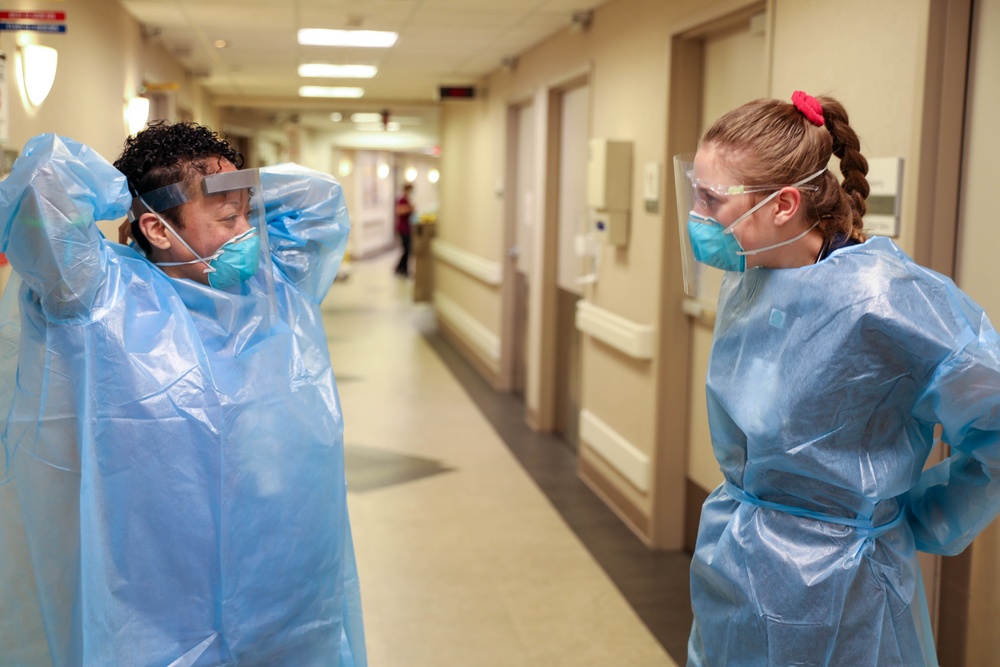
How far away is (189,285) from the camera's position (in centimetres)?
156

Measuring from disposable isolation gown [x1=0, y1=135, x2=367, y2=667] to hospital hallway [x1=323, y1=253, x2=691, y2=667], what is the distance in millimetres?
1528

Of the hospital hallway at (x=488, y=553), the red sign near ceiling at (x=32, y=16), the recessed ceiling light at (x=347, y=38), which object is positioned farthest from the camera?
the recessed ceiling light at (x=347, y=38)

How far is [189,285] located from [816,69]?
76.1 inches

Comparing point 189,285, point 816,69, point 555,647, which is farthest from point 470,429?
point 189,285

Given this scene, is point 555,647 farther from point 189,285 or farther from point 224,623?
point 189,285

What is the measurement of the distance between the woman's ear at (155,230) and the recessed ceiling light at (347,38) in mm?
4308

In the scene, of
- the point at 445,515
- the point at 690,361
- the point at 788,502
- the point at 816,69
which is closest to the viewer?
the point at 788,502

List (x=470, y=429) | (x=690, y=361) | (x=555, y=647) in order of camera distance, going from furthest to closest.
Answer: (x=470, y=429) → (x=690, y=361) → (x=555, y=647)

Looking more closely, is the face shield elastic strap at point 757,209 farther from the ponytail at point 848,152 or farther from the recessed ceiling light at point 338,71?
the recessed ceiling light at point 338,71

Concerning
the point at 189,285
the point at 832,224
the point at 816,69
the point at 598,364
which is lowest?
the point at 598,364

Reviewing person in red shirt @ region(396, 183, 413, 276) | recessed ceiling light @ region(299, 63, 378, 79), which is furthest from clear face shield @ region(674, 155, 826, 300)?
person in red shirt @ region(396, 183, 413, 276)

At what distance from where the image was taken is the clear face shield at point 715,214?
1.52 m

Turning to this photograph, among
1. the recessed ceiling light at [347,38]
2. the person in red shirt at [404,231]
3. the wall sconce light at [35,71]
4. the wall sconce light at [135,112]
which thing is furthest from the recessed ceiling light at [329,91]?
the person in red shirt at [404,231]

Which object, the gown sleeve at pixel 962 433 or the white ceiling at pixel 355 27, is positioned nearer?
the gown sleeve at pixel 962 433
